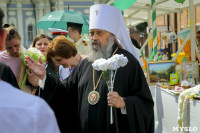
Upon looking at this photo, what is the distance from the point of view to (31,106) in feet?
2.60

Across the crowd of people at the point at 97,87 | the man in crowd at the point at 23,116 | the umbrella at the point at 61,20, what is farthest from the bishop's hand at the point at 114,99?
the umbrella at the point at 61,20

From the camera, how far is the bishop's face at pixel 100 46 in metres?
2.95

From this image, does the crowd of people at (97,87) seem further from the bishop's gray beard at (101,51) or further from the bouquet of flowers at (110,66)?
the bouquet of flowers at (110,66)

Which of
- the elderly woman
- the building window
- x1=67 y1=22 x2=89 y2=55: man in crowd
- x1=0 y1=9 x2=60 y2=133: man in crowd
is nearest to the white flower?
the elderly woman

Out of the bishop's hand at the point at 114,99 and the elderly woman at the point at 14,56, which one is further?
the elderly woman at the point at 14,56

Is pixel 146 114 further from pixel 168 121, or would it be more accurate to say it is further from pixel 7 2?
pixel 7 2

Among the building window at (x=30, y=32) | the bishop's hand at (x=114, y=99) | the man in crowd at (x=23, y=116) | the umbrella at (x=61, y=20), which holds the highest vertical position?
the building window at (x=30, y=32)

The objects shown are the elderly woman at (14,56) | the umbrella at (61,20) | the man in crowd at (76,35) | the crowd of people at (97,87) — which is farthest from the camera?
the umbrella at (61,20)

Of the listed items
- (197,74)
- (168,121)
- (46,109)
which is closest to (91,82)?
(46,109)

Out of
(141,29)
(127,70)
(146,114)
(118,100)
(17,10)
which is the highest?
(17,10)

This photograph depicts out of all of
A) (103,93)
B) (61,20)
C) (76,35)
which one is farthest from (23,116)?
(61,20)

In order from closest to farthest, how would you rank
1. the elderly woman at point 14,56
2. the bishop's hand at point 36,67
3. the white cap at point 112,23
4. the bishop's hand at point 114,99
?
the bishop's hand at point 114,99, the bishop's hand at point 36,67, the elderly woman at point 14,56, the white cap at point 112,23

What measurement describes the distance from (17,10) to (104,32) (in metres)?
41.7

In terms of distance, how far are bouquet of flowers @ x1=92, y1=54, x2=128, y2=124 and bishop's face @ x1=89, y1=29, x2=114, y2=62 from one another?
1.43 feet
